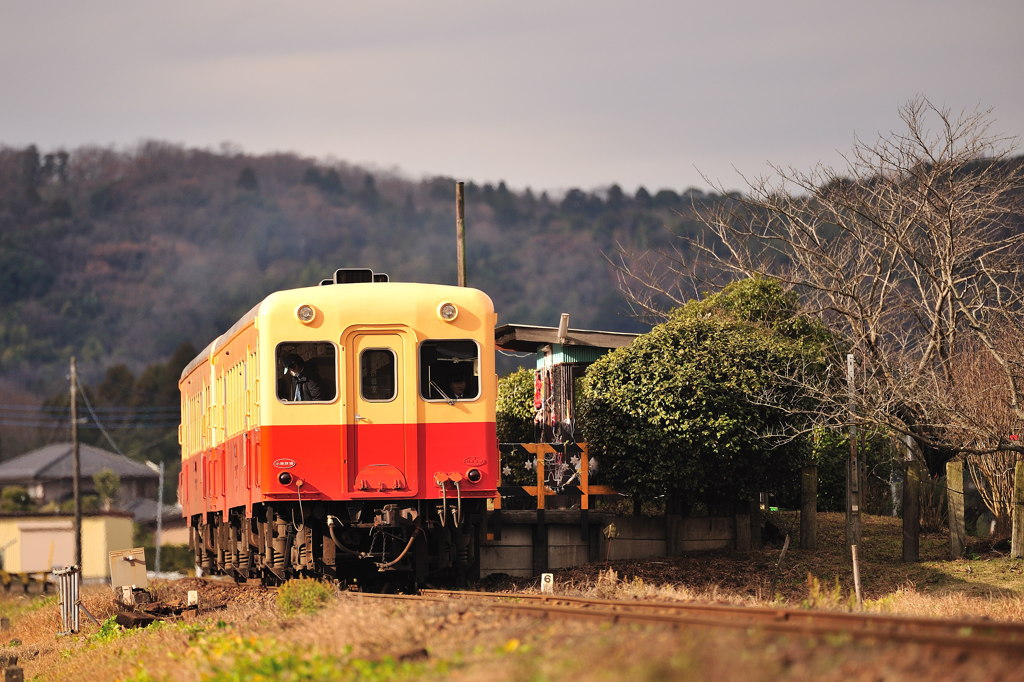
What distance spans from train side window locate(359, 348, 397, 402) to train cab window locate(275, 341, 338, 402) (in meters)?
0.31

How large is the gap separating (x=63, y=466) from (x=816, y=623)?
81.2 m

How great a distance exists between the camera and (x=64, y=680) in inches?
479

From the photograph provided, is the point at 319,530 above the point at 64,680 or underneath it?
above

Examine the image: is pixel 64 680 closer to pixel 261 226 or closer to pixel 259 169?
pixel 261 226

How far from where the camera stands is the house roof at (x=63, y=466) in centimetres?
8262

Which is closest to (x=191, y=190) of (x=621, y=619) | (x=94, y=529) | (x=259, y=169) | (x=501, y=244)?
(x=259, y=169)

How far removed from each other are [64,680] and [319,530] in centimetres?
345

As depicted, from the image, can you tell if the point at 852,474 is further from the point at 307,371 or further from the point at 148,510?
the point at 148,510

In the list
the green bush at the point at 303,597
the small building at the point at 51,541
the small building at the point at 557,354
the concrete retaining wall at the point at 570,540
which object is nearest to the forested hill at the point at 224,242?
Result: the small building at the point at 51,541

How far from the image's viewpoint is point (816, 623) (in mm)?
8523

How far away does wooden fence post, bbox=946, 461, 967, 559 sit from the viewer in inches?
741

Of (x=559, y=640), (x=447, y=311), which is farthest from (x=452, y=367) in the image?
(x=559, y=640)

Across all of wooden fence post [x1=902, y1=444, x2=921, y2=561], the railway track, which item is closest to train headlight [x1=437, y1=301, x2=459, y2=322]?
the railway track

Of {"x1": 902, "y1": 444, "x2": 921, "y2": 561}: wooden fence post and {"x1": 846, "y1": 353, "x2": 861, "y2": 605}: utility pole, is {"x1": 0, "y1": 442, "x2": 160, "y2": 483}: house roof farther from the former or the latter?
{"x1": 846, "y1": 353, "x2": 861, "y2": 605}: utility pole
